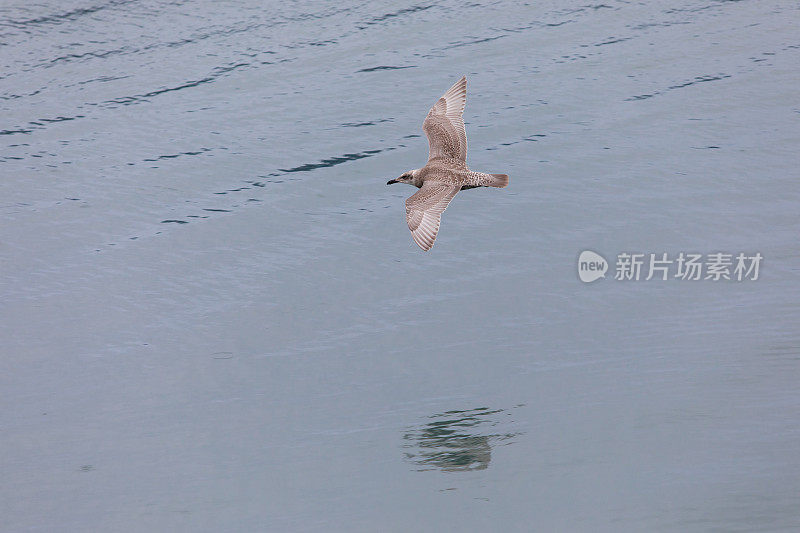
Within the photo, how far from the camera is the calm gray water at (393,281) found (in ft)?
35.8

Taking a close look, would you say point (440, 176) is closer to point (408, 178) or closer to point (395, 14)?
point (408, 178)

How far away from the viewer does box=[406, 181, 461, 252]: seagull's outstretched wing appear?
12641 millimetres

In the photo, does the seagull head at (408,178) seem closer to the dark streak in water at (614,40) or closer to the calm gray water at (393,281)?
the calm gray water at (393,281)

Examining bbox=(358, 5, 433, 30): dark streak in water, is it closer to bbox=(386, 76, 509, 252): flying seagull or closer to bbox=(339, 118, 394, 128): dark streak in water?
bbox=(339, 118, 394, 128): dark streak in water

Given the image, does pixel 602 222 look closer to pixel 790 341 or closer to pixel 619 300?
pixel 619 300

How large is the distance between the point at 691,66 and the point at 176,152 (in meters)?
11.7

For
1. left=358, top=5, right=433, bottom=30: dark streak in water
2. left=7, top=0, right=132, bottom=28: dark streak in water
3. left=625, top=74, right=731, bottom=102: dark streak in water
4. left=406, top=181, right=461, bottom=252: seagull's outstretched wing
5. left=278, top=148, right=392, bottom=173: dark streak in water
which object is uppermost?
left=7, top=0, right=132, bottom=28: dark streak in water

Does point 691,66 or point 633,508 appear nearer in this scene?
point 633,508

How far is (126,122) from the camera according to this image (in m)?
20.7

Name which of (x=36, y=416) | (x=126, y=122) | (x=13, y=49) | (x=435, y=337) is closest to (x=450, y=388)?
(x=435, y=337)

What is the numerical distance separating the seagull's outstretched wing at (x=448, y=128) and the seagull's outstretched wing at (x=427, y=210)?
3.78 feet

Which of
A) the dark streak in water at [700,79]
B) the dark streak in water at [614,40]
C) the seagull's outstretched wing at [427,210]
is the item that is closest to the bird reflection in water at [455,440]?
the seagull's outstretched wing at [427,210]

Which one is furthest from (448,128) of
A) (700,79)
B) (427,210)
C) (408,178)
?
(700,79)

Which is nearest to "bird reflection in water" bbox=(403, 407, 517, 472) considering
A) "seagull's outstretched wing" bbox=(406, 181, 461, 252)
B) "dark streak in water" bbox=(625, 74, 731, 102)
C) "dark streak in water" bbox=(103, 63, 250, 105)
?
"seagull's outstretched wing" bbox=(406, 181, 461, 252)
